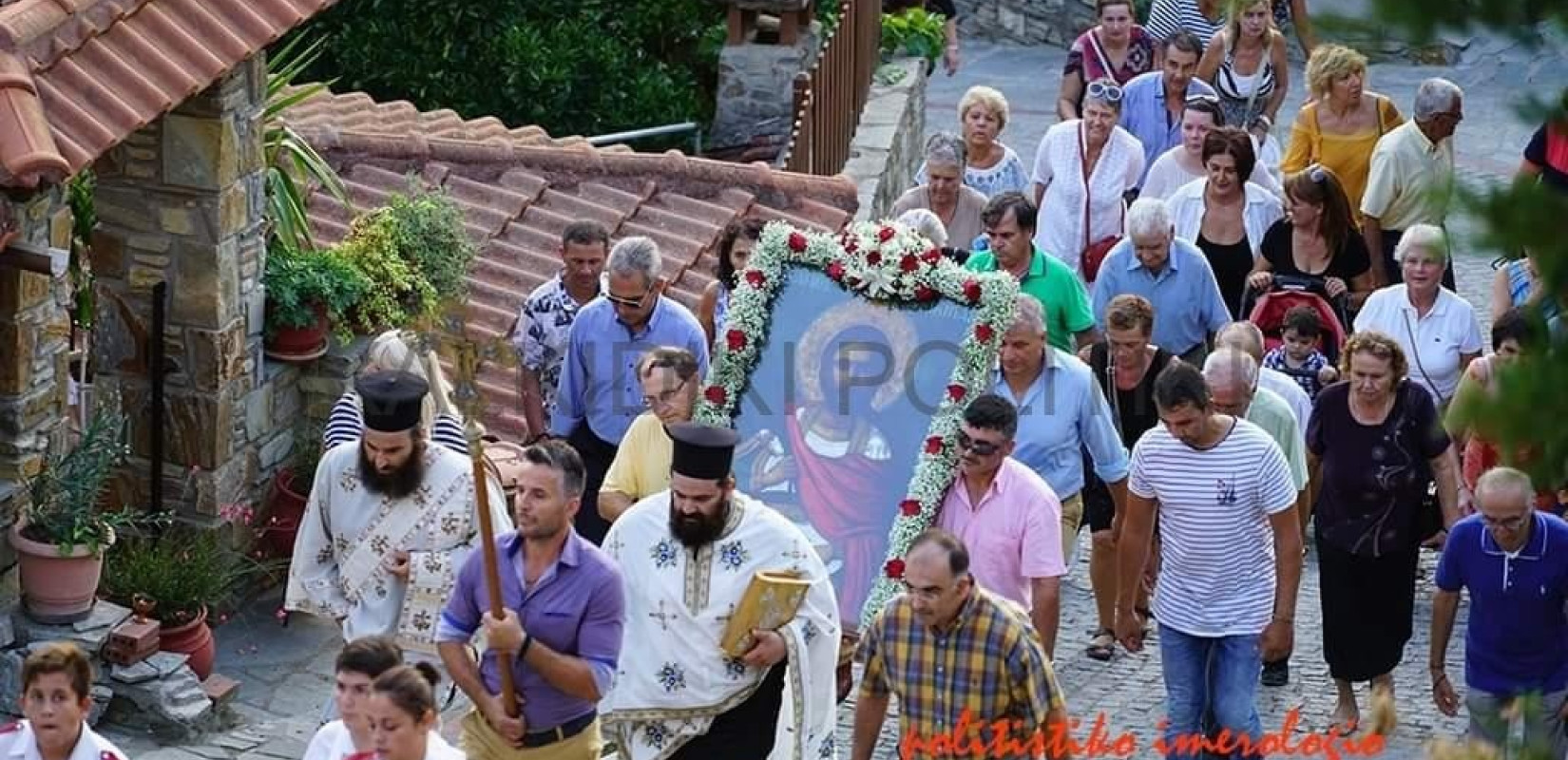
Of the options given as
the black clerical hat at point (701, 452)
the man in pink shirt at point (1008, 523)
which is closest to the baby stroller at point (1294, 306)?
the man in pink shirt at point (1008, 523)

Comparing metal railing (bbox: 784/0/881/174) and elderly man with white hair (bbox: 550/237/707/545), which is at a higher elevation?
elderly man with white hair (bbox: 550/237/707/545)

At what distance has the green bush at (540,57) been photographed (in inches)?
706

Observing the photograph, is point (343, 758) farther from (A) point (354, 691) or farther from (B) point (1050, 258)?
(B) point (1050, 258)

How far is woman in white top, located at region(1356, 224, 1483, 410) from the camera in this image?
1236 cm

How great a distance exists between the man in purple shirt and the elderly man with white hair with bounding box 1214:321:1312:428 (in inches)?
126

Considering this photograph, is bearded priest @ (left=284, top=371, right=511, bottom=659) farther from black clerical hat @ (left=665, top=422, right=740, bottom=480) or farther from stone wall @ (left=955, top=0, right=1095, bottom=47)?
stone wall @ (left=955, top=0, right=1095, bottom=47)

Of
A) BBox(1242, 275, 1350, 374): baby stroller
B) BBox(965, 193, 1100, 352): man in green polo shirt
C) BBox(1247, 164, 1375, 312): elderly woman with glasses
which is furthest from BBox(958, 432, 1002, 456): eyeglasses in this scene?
BBox(1247, 164, 1375, 312): elderly woman with glasses

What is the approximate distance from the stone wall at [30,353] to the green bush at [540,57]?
790cm

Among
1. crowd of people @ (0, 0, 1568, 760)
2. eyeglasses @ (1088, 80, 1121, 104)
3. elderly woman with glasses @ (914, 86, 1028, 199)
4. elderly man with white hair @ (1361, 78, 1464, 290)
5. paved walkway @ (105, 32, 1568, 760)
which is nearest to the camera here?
crowd of people @ (0, 0, 1568, 760)

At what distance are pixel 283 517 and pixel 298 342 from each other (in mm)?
667

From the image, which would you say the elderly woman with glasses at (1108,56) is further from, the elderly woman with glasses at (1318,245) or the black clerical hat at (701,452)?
the black clerical hat at (701,452)

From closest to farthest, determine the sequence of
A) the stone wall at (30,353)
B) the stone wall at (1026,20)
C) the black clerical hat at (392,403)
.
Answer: the black clerical hat at (392,403)
the stone wall at (30,353)
the stone wall at (1026,20)

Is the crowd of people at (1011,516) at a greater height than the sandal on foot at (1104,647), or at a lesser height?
greater

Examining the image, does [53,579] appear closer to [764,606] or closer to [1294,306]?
[764,606]
